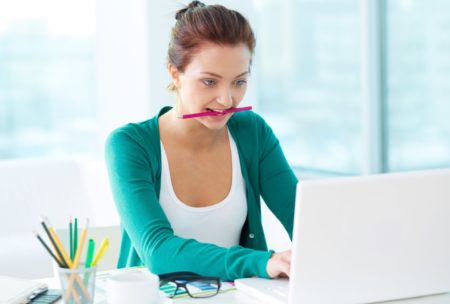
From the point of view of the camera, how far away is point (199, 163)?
7.34ft

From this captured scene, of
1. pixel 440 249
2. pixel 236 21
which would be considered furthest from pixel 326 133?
pixel 440 249

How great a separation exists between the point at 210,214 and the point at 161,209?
0.72ft

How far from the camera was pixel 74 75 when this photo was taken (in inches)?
240

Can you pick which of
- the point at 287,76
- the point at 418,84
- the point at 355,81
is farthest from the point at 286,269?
→ the point at 287,76

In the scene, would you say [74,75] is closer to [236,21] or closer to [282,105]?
[282,105]

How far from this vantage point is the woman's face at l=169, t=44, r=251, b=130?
6.73ft

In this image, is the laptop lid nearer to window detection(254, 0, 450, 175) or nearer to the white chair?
window detection(254, 0, 450, 175)

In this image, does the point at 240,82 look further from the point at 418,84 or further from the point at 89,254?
the point at 418,84

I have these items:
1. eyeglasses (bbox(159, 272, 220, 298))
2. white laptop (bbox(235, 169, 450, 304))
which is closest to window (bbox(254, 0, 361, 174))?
eyeglasses (bbox(159, 272, 220, 298))

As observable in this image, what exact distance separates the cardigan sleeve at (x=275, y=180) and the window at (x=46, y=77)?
382 cm

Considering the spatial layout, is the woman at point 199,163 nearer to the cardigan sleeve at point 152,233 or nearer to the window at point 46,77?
the cardigan sleeve at point 152,233

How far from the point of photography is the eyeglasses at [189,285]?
5.47ft

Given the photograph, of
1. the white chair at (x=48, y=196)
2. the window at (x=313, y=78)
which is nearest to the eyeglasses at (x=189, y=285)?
the white chair at (x=48, y=196)

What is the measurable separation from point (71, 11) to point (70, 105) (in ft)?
2.43
